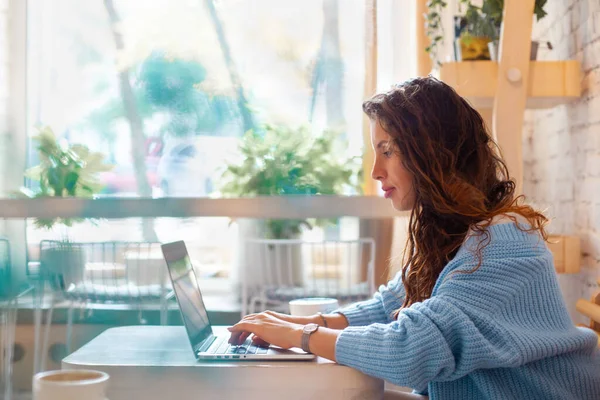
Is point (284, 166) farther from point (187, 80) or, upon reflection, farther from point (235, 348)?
point (235, 348)

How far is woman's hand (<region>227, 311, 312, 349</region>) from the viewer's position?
1.11m

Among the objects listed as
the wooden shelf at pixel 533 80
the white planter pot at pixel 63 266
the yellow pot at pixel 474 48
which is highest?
the yellow pot at pixel 474 48

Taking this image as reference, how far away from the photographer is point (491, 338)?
1043 mm

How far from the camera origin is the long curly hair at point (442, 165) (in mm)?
1171

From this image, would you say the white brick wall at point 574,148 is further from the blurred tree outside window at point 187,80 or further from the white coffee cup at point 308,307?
the white coffee cup at point 308,307

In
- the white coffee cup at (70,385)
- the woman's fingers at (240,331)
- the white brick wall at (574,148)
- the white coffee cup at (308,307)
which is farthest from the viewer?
the white brick wall at (574,148)

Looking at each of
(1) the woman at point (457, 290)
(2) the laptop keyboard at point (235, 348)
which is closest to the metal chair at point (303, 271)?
(1) the woman at point (457, 290)

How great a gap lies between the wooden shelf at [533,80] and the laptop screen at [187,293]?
1125 millimetres

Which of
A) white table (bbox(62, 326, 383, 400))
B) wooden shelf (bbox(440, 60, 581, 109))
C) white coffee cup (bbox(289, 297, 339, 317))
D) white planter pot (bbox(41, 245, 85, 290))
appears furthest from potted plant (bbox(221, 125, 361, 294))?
white table (bbox(62, 326, 383, 400))

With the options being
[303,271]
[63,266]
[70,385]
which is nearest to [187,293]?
[63,266]

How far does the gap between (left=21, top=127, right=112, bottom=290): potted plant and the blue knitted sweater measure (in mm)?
666

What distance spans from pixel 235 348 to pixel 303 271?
1.68 m

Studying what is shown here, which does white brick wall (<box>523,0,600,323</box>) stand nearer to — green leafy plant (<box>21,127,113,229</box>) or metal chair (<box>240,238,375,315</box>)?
metal chair (<box>240,238,375,315</box>)

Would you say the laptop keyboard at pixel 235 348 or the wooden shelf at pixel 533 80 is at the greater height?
the wooden shelf at pixel 533 80
